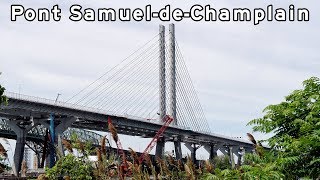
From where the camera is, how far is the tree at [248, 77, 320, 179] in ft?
37.9

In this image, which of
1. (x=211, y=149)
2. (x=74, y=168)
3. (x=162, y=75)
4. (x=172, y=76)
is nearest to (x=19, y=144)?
(x=162, y=75)

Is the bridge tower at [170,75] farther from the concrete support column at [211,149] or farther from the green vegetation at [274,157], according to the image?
the green vegetation at [274,157]

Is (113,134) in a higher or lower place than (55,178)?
higher

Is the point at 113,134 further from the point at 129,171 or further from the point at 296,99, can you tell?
the point at 296,99

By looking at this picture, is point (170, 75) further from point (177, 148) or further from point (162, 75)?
point (177, 148)

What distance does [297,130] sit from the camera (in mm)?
13328

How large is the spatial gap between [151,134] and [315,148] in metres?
114

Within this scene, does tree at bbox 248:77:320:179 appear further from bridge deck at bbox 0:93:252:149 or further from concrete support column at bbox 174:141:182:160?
concrete support column at bbox 174:141:182:160

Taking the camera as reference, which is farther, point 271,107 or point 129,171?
point 271,107

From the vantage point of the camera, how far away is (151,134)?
4909 inches

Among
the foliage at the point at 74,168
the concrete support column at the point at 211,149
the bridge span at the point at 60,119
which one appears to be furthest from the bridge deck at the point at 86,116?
the foliage at the point at 74,168

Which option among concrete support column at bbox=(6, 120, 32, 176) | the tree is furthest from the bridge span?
the tree

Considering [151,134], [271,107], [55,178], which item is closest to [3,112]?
[151,134]

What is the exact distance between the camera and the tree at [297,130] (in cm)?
1156
